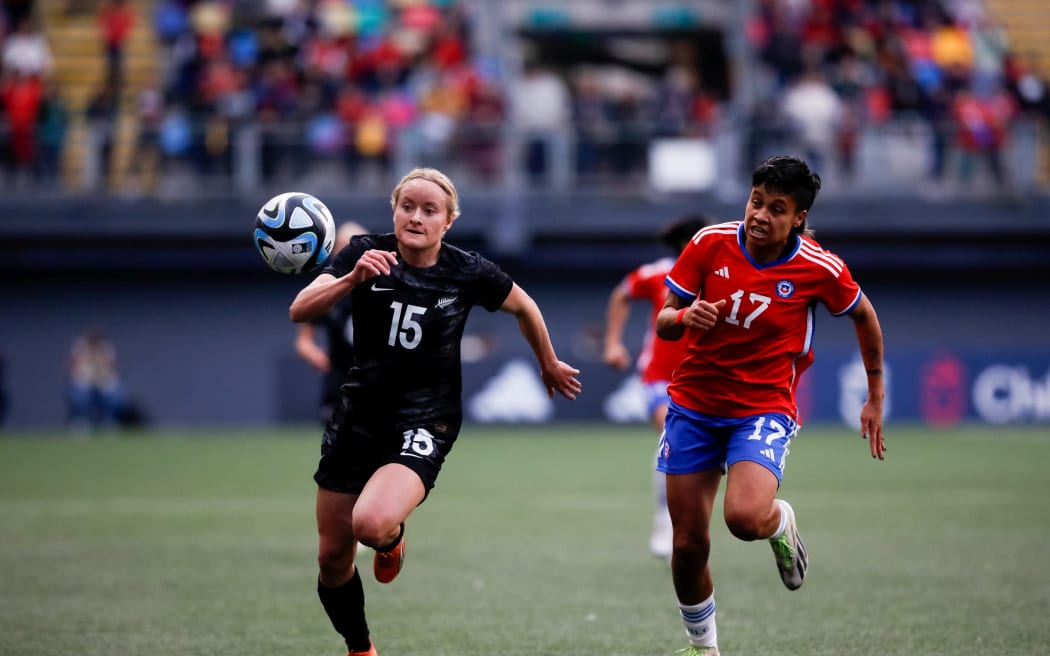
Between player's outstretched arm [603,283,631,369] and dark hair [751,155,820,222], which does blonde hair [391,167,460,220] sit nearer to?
dark hair [751,155,820,222]

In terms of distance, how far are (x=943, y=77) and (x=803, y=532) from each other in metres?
16.8

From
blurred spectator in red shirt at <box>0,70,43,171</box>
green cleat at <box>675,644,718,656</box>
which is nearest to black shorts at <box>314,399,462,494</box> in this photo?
green cleat at <box>675,644,718,656</box>

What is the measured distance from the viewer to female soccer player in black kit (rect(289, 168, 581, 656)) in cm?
650

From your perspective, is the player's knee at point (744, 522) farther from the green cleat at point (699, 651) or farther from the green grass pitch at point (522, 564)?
the green grass pitch at point (522, 564)

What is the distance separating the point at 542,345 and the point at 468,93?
746 inches

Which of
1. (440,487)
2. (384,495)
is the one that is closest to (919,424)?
(440,487)

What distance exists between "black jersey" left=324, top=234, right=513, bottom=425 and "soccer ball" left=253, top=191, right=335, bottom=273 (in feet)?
1.03

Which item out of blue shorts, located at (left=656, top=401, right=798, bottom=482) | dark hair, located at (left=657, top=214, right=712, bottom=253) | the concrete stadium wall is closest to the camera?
blue shorts, located at (left=656, top=401, right=798, bottom=482)

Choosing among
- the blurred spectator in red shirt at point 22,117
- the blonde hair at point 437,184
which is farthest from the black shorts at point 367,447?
the blurred spectator in red shirt at point 22,117

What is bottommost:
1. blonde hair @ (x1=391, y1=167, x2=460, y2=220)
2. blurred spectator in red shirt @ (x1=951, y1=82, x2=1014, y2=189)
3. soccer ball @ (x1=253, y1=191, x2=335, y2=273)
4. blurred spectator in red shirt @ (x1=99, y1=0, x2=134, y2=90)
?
soccer ball @ (x1=253, y1=191, x2=335, y2=273)

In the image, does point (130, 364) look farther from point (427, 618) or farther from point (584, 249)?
point (427, 618)

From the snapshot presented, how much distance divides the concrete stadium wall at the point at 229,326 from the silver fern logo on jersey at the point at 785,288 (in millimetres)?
20005

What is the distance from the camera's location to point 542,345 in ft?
22.4

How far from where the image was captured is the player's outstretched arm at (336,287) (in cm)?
620
